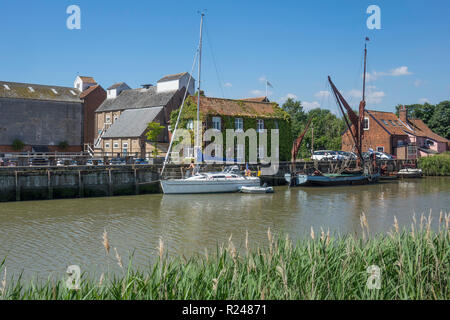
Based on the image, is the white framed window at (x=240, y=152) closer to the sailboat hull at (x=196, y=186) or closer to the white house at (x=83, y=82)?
the sailboat hull at (x=196, y=186)

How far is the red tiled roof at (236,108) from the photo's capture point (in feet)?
151

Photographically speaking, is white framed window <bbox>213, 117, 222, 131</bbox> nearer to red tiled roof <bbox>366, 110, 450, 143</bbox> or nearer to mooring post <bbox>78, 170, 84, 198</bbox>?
mooring post <bbox>78, 170, 84, 198</bbox>

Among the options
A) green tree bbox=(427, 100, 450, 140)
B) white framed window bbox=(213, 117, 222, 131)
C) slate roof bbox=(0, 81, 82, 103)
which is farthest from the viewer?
green tree bbox=(427, 100, 450, 140)

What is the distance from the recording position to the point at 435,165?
182ft

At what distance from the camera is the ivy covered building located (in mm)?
45406

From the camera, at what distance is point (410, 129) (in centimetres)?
6612

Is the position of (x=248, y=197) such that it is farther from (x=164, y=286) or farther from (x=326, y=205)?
(x=164, y=286)

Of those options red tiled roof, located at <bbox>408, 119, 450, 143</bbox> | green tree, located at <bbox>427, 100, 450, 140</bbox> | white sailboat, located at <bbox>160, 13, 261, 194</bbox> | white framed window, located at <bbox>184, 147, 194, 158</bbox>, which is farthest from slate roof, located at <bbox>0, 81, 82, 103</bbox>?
green tree, located at <bbox>427, 100, 450, 140</bbox>

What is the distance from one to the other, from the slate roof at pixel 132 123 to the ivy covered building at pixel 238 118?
7.49 m

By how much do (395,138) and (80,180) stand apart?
4739cm

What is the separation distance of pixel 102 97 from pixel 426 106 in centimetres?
6506

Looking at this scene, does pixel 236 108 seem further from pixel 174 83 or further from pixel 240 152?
pixel 174 83

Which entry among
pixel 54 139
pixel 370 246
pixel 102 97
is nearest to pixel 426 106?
pixel 102 97

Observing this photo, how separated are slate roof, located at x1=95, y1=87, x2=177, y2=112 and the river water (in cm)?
2647
